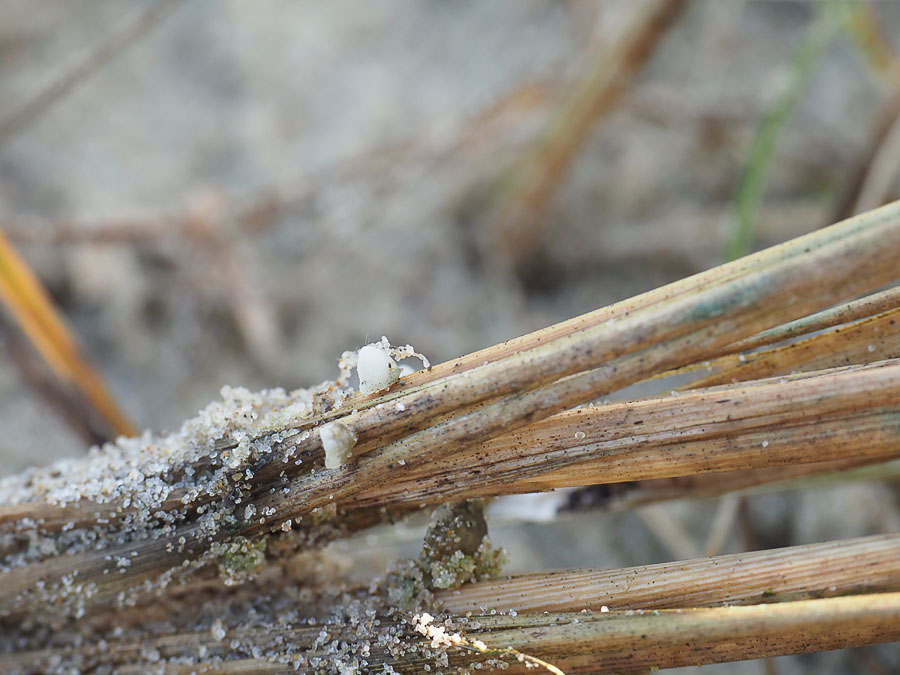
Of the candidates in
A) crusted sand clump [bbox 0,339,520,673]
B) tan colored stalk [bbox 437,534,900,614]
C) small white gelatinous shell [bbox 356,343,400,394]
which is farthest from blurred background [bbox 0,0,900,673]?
small white gelatinous shell [bbox 356,343,400,394]

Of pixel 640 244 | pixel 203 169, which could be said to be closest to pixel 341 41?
pixel 203 169

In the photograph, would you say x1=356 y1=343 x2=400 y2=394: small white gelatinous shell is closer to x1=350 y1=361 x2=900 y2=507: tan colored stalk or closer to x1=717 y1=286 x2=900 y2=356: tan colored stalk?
x1=350 y1=361 x2=900 y2=507: tan colored stalk

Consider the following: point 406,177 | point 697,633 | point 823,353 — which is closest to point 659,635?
point 697,633

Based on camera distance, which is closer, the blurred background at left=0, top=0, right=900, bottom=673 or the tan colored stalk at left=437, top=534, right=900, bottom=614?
→ the tan colored stalk at left=437, top=534, right=900, bottom=614

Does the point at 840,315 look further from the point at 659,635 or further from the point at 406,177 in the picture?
the point at 406,177

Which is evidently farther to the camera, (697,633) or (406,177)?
(406,177)

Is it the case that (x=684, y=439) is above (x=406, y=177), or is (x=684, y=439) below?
below
